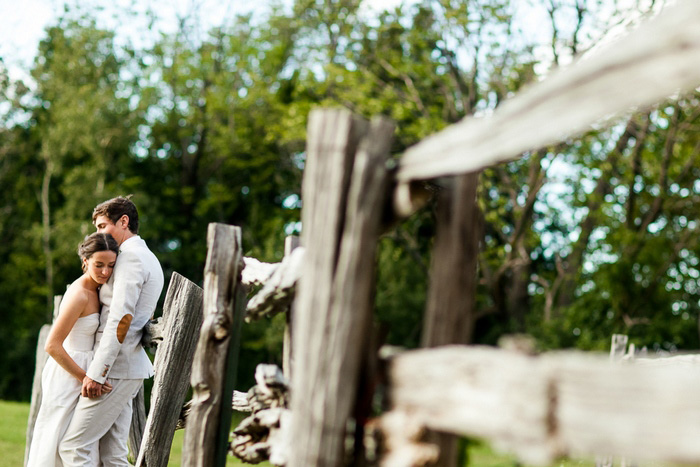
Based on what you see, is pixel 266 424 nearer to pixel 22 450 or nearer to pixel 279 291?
→ pixel 279 291

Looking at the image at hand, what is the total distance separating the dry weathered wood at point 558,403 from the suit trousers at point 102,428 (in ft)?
10.4

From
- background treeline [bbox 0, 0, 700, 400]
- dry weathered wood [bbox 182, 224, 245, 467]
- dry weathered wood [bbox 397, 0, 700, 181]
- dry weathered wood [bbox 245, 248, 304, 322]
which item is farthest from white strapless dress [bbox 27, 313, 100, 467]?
background treeline [bbox 0, 0, 700, 400]

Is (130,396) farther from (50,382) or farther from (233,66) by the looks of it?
(233,66)

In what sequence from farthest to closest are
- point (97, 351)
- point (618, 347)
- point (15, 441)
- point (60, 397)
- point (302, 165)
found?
point (302, 165), point (15, 441), point (618, 347), point (60, 397), point (97, 351)

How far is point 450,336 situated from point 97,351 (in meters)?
3.00

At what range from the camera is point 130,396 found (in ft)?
16.5

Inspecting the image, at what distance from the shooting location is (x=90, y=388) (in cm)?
471

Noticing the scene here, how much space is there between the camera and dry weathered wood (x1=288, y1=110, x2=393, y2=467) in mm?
2311

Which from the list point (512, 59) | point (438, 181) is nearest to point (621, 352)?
point (438, 181)

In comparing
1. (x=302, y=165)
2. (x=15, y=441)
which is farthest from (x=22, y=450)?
(x=302, y=165)

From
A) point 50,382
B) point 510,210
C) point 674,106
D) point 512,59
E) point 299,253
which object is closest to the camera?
point 299,253

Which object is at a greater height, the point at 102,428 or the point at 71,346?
the point at 71,346

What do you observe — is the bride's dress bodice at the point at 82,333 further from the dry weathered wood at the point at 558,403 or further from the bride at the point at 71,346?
the dry weathered wood at the point at 558,403

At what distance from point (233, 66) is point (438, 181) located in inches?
960
